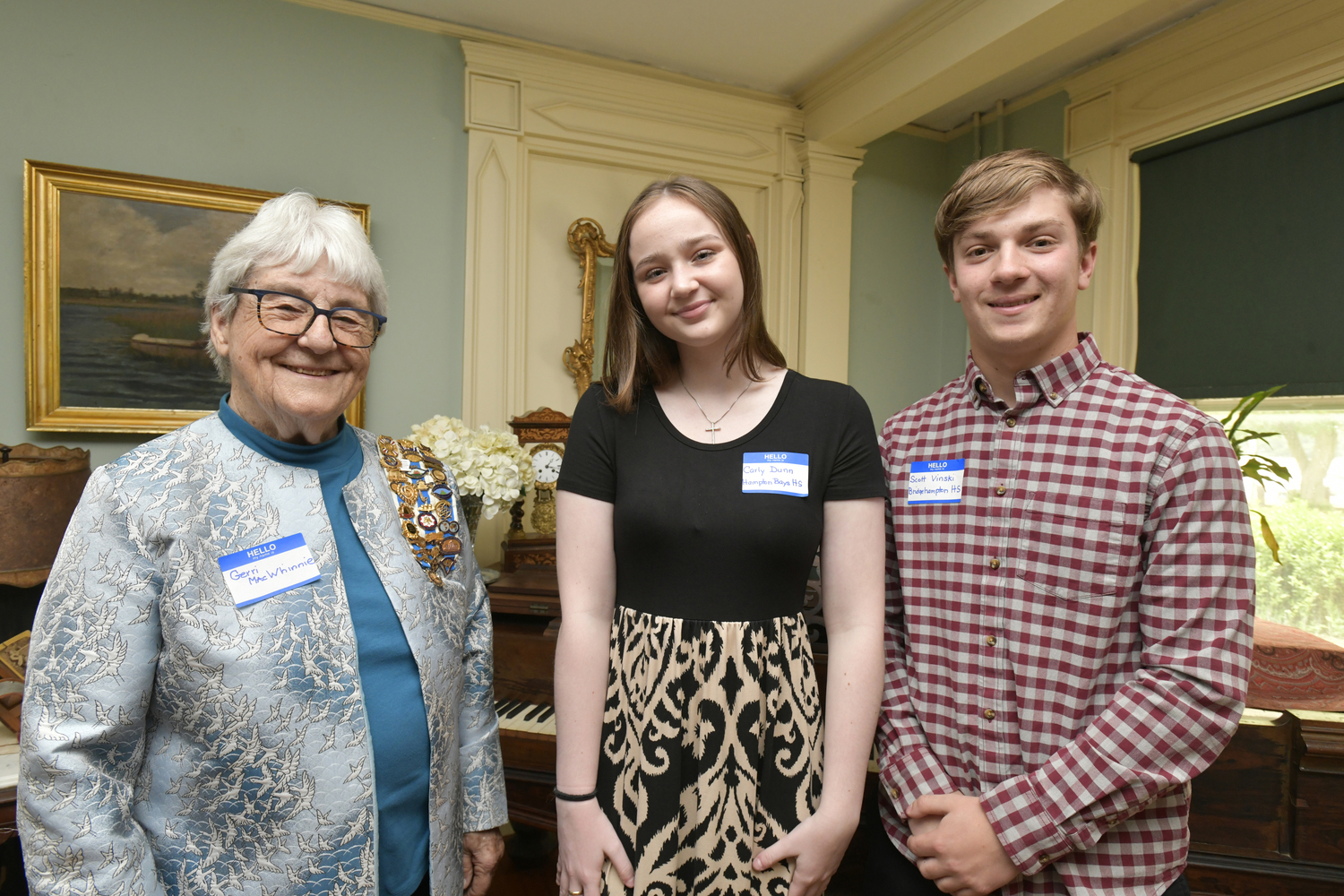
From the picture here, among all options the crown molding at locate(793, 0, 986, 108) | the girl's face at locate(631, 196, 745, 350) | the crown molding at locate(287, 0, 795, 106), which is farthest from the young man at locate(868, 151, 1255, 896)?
the crown molding at locate(287, 0, 795, 106)

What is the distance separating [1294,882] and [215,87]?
4037 mm

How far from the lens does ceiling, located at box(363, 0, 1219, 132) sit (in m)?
2.91

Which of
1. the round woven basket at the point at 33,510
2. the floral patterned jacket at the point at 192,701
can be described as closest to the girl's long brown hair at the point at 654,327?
the floral patterned jacket at the point at 192,701

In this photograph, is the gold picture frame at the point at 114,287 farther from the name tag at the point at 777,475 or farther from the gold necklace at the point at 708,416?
the name tag at the point at 777,475

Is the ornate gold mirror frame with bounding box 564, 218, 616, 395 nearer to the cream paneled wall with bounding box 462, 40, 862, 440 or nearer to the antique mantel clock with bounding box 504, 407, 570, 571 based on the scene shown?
the cream paneled wall with bounding box 462, 40, 862, 440

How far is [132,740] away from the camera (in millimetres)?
1021

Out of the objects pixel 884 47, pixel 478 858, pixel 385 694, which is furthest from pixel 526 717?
pixel 884 47

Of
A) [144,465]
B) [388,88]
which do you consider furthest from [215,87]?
[144,465]

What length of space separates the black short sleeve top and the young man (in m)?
0.20

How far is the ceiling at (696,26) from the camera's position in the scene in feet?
9.57

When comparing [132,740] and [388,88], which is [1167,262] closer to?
[388,88]

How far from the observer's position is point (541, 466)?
2.55 metres

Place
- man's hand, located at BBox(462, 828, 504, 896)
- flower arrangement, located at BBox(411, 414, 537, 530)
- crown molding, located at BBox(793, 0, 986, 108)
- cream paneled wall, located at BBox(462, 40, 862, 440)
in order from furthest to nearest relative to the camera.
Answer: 1. cream paneled wall, located at BBox(462, 40, 862, 440)
2. crown molding, located at BBox(793, 0, 986, 108)
3. flower arrangement, located at BBox(411, 414, 537, 530)
4. man's hand, located at BBox(462, 828, 504, 896)

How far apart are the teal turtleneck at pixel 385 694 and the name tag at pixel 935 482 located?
90 cm
